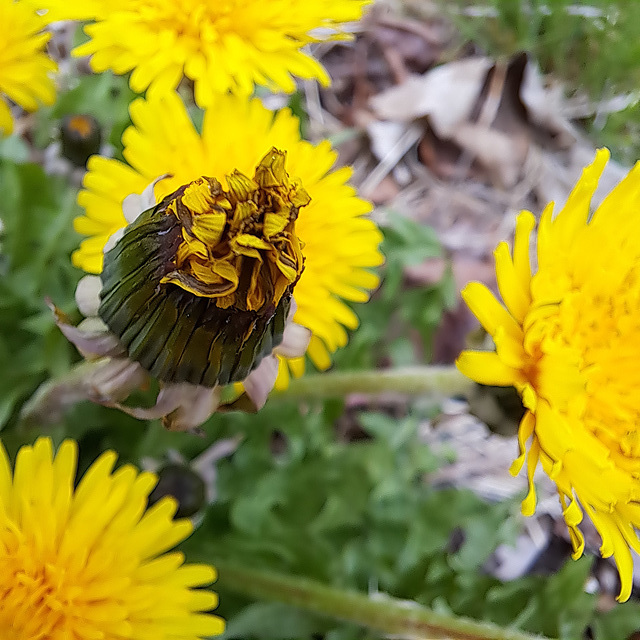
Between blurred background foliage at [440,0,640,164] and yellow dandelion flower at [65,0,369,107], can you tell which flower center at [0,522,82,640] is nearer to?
Answer: yellow dandelion flower at [65,0,369,107]

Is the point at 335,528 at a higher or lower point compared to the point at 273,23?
lower

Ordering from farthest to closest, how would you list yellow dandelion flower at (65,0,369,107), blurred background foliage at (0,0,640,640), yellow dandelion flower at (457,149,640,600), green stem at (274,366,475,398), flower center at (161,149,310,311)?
blurred background foliage at (0,0,640,640)
green stem at (274,366,475,398)
yellow dandelion flower at (65,0,369,107)
yellow dandelion flower at (457,149,640,600)
flower center at (161,149,310,311)

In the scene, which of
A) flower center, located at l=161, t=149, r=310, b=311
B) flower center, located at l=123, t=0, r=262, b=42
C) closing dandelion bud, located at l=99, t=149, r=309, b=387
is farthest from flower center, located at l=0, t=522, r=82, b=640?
flower center, located at l=123, t=0, r=262, b=42

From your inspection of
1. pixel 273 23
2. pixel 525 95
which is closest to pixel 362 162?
pixel 525 95

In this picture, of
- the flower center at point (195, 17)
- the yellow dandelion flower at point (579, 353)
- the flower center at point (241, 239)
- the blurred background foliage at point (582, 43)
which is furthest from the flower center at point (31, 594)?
the blurred background foliage at point (582, 43)

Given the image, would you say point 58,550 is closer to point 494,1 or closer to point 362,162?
point 362,162

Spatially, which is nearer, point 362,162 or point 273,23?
point 273,23

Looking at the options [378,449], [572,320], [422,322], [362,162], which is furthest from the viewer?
[362,162]
